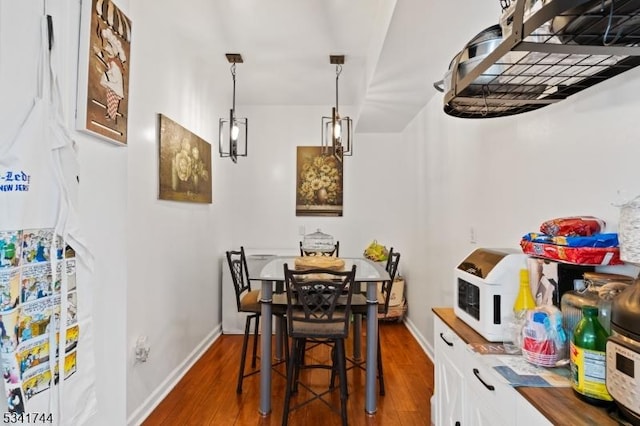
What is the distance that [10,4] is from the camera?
0.92 meters

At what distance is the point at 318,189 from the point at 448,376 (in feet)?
10.5

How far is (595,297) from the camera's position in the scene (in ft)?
3.53

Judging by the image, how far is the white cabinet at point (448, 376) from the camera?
1.53 m

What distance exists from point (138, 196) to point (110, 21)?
1.15m

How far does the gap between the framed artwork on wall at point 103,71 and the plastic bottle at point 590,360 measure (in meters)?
1.71

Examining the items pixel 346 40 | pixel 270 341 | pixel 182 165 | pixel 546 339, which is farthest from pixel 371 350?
pixel 346 40

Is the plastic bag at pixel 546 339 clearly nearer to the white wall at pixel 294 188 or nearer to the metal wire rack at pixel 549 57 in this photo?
the metal wire rack at pixel 549 57

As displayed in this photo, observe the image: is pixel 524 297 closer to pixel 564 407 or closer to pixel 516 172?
pixel 564 407

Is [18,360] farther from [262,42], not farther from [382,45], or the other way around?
[262,42]

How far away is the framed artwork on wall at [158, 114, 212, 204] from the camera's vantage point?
2.56 meters

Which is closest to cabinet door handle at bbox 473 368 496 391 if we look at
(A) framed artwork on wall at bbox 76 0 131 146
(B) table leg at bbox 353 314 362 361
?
(A) framed artwork on wall at bbox 76 0 131 146

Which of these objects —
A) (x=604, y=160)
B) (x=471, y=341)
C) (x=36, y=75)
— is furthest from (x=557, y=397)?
Result: (x=36, y=75)

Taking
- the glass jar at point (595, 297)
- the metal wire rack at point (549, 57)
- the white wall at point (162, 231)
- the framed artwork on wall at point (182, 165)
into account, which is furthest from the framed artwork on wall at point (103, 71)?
the glass jar at point (595, 297)

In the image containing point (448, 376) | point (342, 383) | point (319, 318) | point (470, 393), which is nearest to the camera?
point (470, 393)
